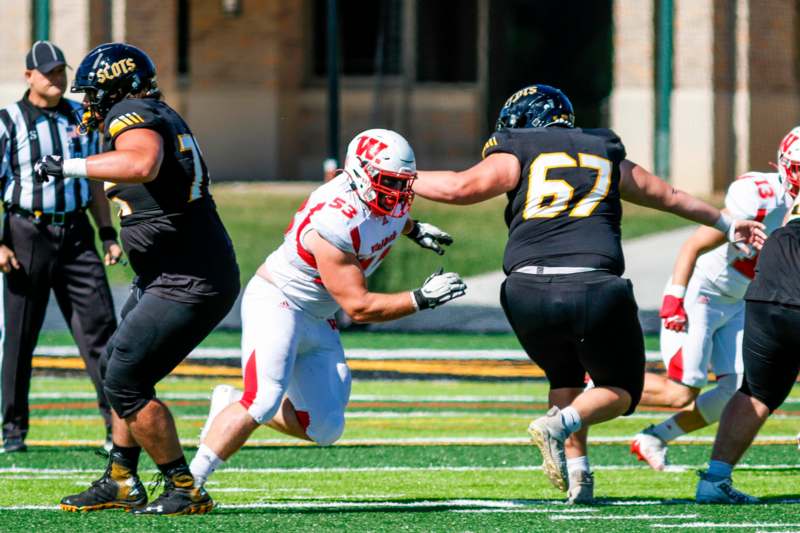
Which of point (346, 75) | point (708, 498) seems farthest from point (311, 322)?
point (346, 75)

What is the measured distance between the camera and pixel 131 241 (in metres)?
6.87

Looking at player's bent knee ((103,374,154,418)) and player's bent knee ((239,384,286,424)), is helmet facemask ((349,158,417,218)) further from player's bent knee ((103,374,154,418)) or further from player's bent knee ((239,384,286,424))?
player's bent knee ((103,374,154,418))

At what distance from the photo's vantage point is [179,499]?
→ 675 cm

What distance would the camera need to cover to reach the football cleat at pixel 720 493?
720 centimetres

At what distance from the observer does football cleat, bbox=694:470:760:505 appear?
23.6 feet

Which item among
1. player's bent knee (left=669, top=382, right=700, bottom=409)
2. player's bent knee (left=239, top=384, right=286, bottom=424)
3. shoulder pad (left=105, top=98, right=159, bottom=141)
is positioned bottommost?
player's bent knee (left=669, top=382, right=700, bottom=409)

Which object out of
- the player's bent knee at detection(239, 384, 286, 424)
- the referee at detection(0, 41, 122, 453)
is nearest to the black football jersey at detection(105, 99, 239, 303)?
the player's bent knee at detection(239, 384, 286, 424)

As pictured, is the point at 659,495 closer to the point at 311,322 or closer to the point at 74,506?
the point at 311,322

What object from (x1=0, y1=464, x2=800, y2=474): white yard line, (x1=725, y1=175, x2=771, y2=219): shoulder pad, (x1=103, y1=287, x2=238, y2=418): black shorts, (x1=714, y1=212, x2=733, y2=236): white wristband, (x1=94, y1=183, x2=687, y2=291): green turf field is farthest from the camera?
(x1=94, y1=183, x2=687, y2=291): green turf field

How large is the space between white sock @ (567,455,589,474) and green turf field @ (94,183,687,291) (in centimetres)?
975

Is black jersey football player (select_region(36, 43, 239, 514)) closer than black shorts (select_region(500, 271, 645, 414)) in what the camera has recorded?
Yes

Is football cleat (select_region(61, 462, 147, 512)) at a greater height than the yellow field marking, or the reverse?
football cleat (select_region(61, 462, 147, 512))

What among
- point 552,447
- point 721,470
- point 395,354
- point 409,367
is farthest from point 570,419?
point 395,354

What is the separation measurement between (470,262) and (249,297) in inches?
481
